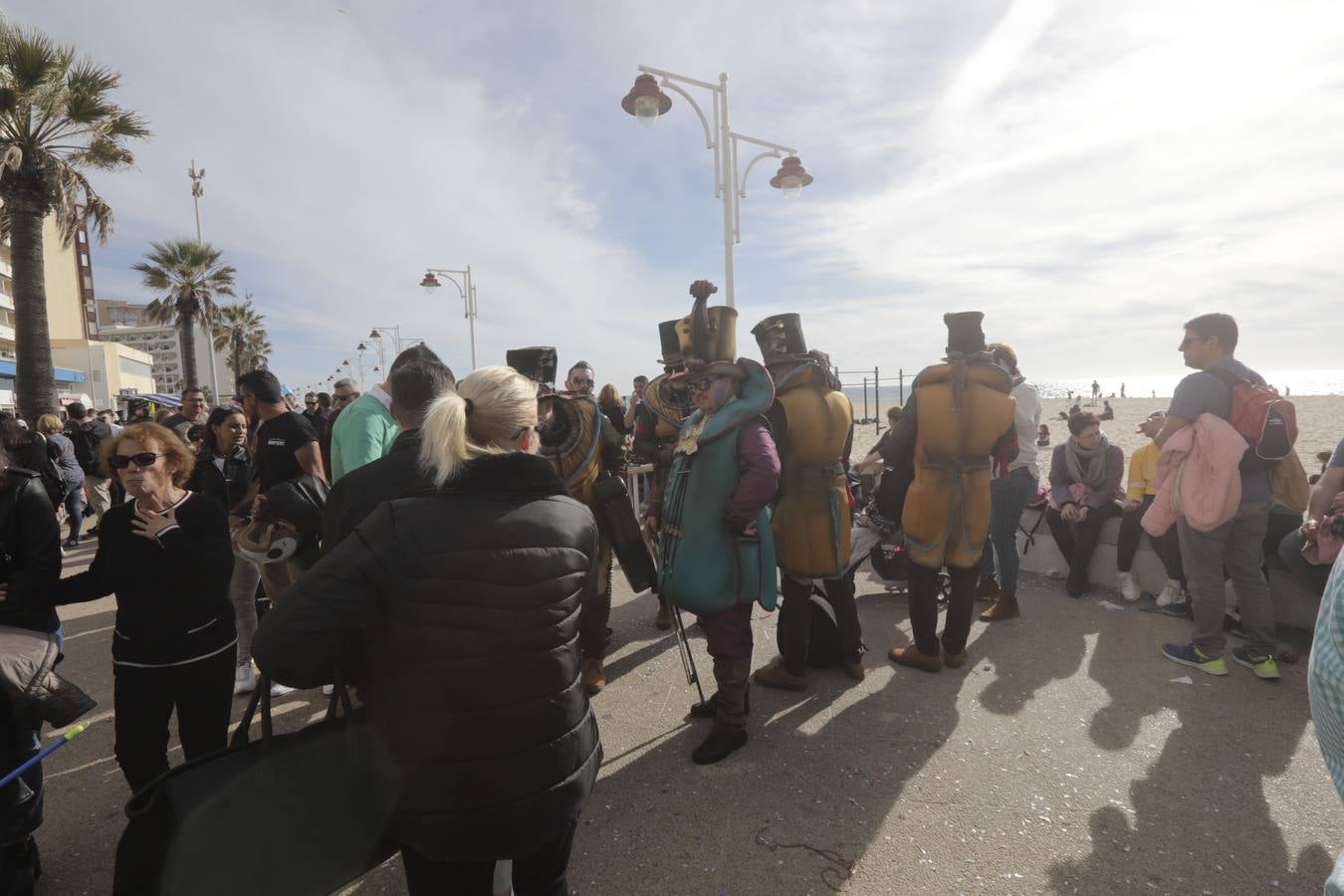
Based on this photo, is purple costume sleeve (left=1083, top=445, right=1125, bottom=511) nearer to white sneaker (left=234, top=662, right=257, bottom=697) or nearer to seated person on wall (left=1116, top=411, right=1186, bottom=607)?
seated person on wall (left=1116, top=411, right=1186, bottom=607)

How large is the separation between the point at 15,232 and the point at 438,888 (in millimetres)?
15090

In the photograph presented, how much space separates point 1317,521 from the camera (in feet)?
11.6

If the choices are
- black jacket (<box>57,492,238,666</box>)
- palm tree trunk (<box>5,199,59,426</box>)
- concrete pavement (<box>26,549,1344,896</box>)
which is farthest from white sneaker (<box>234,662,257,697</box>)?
palm tree trunk (<box>5,199,59,426</box>)

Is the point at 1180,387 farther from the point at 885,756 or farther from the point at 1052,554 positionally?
the point at 885,756

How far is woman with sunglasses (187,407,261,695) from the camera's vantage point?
13.1 ft

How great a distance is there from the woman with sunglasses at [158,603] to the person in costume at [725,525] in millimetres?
1905

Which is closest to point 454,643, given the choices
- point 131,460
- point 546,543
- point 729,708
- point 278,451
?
point 546,543

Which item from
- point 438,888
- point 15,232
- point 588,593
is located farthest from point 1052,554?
point 15,232

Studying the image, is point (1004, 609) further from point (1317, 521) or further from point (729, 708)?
point (729, 708)

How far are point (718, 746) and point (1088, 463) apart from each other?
435 cm

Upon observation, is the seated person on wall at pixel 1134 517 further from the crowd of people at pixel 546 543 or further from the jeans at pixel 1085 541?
the jeans at pixel 1085 541

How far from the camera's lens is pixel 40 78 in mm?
11242

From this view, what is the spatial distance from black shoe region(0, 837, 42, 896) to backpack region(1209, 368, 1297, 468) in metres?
5.89

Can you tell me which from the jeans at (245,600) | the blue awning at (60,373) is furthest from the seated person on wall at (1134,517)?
the blue awning at (60,373)
